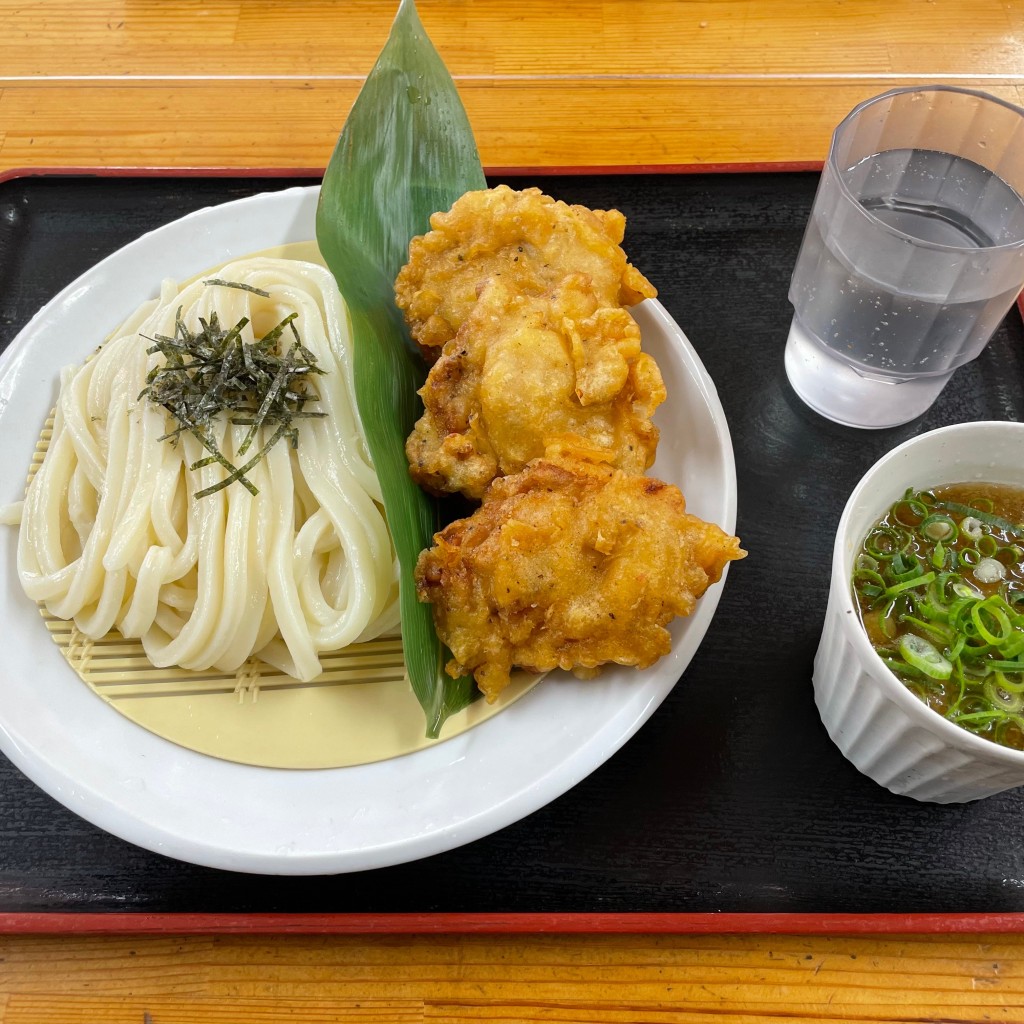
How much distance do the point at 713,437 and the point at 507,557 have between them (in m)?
0.68

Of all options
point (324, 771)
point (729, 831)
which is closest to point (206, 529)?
point (324, 771)

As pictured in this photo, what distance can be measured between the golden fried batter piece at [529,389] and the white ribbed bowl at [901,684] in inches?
19.4

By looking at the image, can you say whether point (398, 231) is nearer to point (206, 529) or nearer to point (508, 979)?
point (206, 529)

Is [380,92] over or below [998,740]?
over

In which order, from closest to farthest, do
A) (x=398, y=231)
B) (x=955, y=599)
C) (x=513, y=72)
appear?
(x=955, y=599)
(x=398, y=231)
(x=513, y=72)

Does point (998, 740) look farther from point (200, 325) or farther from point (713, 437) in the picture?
point (200, 325)

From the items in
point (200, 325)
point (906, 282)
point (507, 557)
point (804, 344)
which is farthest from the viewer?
point (804, 344)

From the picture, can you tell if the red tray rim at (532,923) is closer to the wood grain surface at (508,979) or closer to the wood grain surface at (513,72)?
the wood grain surface at (508,979)

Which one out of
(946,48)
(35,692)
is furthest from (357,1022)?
(946,48)

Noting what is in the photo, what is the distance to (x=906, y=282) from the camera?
2.05 metres

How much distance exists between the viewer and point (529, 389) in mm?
1841

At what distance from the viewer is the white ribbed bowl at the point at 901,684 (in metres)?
1.58

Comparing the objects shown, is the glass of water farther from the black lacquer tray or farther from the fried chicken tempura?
the fried chicken tempura

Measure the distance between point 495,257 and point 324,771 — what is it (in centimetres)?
122
